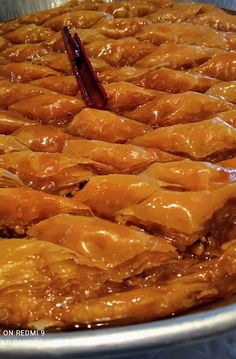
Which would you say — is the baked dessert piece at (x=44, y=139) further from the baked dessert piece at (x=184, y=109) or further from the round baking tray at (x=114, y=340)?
the round baking tray at (x=114, y=340)

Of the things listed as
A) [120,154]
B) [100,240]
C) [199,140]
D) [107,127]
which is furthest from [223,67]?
[100,240]

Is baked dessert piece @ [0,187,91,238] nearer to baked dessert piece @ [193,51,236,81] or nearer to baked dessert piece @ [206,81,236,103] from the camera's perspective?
baked dessert piece @ [206,81,236,103]

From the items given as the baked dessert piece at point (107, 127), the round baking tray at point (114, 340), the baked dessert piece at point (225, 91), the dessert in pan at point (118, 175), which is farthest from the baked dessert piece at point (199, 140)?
the round baking tray at point (114, 340)

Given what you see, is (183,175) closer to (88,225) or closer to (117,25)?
(88,225)

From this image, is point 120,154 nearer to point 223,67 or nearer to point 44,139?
point 44,139


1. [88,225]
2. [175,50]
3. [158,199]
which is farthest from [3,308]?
[175,50]

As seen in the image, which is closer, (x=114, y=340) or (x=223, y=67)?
(x=114, y=340)

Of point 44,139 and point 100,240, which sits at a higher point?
point 44,139

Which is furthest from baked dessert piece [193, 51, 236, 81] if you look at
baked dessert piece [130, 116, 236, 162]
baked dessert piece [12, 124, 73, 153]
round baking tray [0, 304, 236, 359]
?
round baking tray [0, 304, 236, 359]

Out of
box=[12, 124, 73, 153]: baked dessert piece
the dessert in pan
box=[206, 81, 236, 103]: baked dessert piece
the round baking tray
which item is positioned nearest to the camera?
the round baking tray
